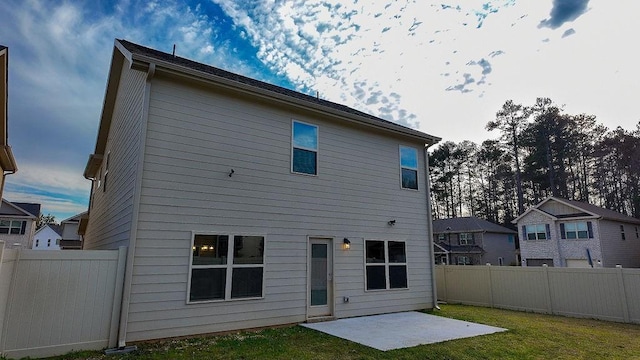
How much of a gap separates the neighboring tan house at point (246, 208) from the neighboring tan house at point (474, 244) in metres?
21.5

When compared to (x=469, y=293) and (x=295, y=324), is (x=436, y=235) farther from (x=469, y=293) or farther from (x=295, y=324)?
(x=295, y=324)

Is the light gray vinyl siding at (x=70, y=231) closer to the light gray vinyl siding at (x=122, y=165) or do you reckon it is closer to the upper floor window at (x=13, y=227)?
the upper floor window at (x=13, y=227)

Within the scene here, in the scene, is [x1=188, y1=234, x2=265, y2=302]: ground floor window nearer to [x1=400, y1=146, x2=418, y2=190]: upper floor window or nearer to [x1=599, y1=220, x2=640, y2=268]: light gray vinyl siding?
[x1=400, y1=146, x2=418, y2=190]: upper floor window

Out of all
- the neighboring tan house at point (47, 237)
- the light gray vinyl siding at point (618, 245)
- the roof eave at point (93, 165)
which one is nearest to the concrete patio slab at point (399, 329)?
the roof eave at point (93, 165)

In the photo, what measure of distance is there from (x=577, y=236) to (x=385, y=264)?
19.6 metres

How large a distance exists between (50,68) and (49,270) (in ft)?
33.7

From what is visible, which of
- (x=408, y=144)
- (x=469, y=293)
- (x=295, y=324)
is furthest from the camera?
(x=469, y=293)

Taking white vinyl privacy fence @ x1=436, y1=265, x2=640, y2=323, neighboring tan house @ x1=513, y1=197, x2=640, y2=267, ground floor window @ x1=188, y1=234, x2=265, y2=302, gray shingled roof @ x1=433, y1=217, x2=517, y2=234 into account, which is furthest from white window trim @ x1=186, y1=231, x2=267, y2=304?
gray shingled roof @ x1=433, y1=217, x2=517, y2=234

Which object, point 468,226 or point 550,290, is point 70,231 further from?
point 550,290

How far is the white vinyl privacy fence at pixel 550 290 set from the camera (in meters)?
8.19

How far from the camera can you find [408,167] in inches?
392

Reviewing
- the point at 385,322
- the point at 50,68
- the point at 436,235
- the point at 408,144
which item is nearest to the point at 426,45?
the point at 408,144

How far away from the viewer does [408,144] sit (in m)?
10.1

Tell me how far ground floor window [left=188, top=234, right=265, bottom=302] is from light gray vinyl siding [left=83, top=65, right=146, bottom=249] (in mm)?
1296
